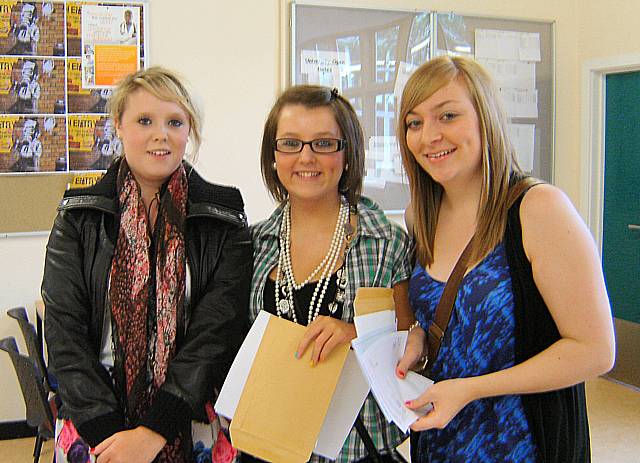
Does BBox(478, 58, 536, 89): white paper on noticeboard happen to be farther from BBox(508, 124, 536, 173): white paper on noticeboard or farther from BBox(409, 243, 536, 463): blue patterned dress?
BBox(409, 243, 536, 463): blue patterned dress

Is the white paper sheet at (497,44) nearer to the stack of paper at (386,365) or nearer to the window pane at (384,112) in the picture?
the window pane at (384,112)

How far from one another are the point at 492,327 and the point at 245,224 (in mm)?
638

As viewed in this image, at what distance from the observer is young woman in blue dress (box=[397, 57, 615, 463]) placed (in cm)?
132

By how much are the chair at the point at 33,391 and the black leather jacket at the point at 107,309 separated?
54.9 inches

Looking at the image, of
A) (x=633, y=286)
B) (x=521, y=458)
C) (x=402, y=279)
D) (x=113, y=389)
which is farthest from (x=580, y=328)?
(x=633, y=286)

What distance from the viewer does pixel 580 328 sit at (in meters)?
1.32

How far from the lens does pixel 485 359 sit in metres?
1.42

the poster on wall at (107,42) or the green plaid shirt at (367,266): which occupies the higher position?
the poster on wall at (107,42)

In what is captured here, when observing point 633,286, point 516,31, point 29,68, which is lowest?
point 633,286

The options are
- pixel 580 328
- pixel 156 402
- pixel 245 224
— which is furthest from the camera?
pixel 245 224

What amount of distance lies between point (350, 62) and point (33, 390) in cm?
277

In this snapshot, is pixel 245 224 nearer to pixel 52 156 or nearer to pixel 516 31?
pixel 52 156

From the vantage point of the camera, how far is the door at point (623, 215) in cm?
485

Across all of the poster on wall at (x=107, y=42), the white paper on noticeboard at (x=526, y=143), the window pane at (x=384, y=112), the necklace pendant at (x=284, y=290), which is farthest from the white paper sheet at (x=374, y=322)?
the white paper on noticeboard at (x=526, y=143)
